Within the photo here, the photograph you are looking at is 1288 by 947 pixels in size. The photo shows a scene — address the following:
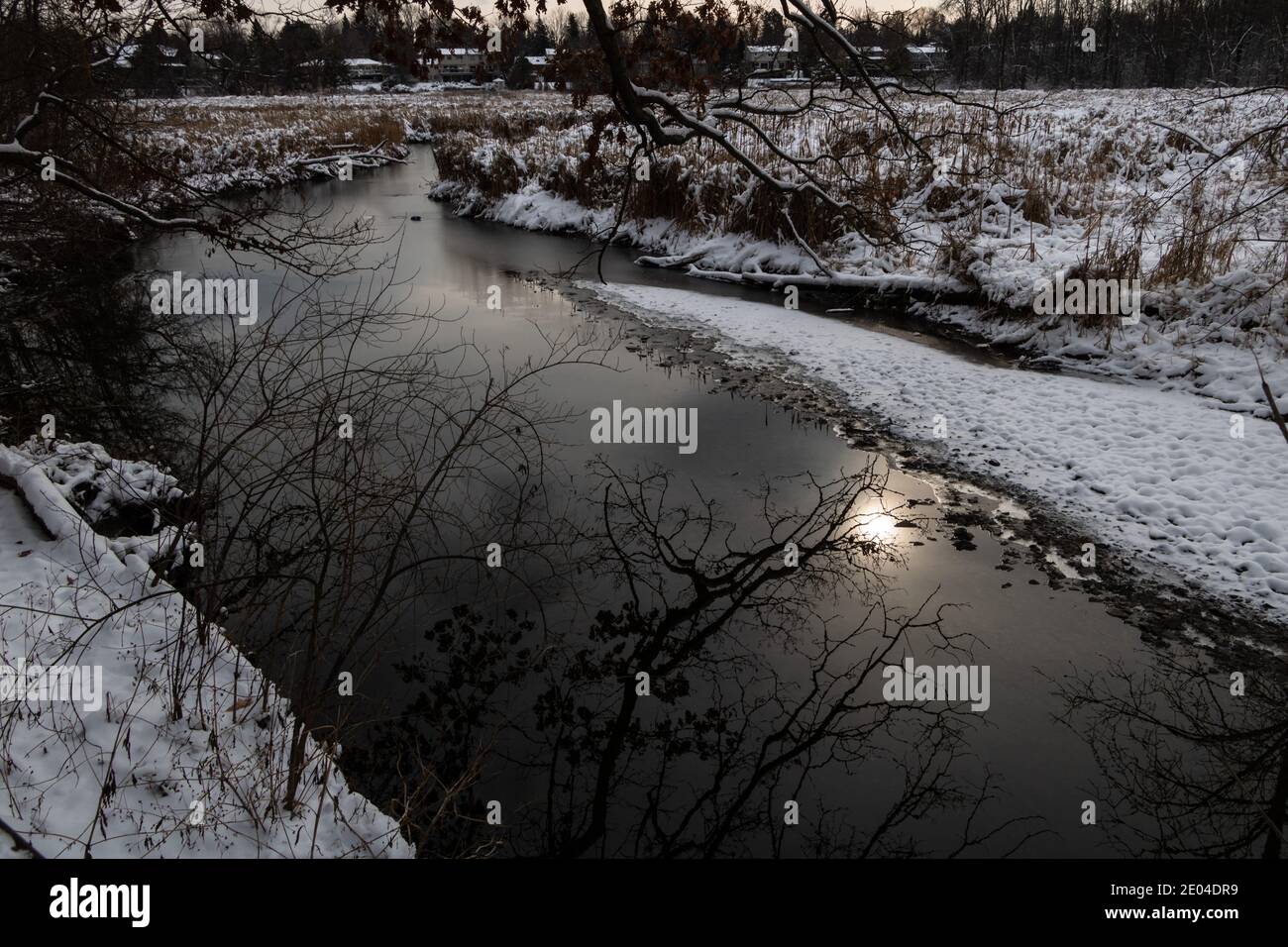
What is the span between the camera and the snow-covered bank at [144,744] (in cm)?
301

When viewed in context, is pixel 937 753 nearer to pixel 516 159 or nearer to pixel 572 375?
pixel 572 375

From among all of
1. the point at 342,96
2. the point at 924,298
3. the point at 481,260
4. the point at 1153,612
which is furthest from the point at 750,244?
the point at 342,96

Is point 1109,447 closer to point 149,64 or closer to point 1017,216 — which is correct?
point 1017,216

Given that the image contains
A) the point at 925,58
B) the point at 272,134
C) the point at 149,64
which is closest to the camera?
the point at 925,58

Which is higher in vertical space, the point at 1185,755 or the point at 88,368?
the point at 88,368

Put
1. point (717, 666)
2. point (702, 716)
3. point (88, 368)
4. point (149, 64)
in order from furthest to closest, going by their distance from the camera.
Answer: point (88, 368) → point (149, 64) → point (717, 666) → point (702, 716)

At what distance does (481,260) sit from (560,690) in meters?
12.8

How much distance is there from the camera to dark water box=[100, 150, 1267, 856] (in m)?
3.59

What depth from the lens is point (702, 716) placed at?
422cm

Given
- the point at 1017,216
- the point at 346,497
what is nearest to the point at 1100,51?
the point at 1017,216

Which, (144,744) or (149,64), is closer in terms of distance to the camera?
(144,744)

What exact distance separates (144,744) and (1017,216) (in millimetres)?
13345

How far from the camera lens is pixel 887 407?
8.20m

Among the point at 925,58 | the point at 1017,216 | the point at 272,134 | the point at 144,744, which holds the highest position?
the point at 272,134
